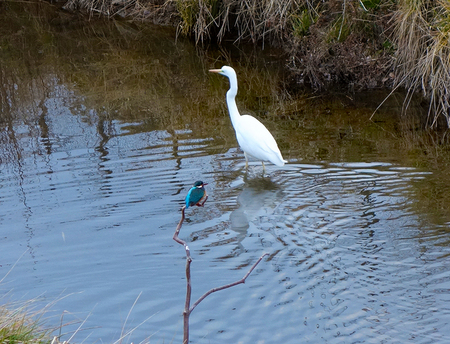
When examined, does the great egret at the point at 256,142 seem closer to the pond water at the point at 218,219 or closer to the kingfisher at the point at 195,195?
the pond water at the point at 218,219

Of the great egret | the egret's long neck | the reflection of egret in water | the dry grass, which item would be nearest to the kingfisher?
the reflection of egret in water

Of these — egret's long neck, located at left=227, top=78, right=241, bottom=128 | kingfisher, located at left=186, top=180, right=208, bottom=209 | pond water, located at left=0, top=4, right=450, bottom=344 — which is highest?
egret's long neck, located at left=227, top=78, right=241, bottom=128

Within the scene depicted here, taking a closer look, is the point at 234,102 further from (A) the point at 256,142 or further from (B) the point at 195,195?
(B) the point at 195,195

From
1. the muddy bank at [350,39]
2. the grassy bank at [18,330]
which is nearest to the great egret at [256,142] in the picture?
the muddy bank at [350,39]

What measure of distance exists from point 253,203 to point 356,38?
4316 millimetres

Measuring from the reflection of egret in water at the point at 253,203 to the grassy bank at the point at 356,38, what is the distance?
2.37m

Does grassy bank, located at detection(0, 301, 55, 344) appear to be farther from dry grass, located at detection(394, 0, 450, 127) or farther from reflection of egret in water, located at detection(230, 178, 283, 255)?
dry grass, located at detection(394, 0, 450, 127)

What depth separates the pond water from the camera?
3.22m

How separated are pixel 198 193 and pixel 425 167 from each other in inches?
160

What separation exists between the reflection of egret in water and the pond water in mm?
21

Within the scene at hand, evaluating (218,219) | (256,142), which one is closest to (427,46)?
(256,142)

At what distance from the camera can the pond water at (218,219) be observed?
322cm

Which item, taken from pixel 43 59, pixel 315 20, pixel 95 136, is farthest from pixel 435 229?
pixel 43 59

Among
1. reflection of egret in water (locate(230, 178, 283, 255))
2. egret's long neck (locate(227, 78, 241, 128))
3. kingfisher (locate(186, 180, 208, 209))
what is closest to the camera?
kingfisher (locate(186, 180, 208, 209))
